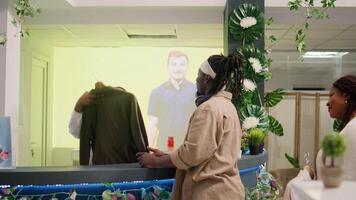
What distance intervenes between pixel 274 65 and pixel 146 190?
6195mm

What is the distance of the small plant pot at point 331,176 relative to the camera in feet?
1.29

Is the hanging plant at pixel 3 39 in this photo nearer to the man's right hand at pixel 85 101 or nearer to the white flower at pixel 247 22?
the man's right hand at pixel 85 101

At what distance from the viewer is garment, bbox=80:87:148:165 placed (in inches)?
106

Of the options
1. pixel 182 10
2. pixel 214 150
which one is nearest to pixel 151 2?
pixel 182 10

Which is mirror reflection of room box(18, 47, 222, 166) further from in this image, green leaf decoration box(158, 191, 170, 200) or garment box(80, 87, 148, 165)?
Result: green leaf decoration box(158, 191, 170, 200)

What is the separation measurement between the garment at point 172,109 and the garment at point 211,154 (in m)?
4.78

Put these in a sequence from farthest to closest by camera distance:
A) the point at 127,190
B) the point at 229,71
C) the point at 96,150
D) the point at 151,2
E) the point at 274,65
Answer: the point at 274,65 → the point at 151,2 → the point at 96,150 → the point at 127,190 → the point at 229,71

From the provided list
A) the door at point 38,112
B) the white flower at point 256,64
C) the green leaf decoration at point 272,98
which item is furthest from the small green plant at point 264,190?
the door at point 38,112

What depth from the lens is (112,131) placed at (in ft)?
9.02

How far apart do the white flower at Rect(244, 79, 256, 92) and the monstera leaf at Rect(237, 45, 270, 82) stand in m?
0.09

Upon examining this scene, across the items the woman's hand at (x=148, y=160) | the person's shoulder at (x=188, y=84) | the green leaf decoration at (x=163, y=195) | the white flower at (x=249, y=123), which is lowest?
the green leaf decoration at (x=163, y=195)

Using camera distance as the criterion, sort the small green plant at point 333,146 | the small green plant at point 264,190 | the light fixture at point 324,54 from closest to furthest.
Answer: the small green plant at point 333,146
the small green plant at point 264,190
the light fixture at point 324,54

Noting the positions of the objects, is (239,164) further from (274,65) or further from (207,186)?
(274,65)

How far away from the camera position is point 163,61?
275 inches
